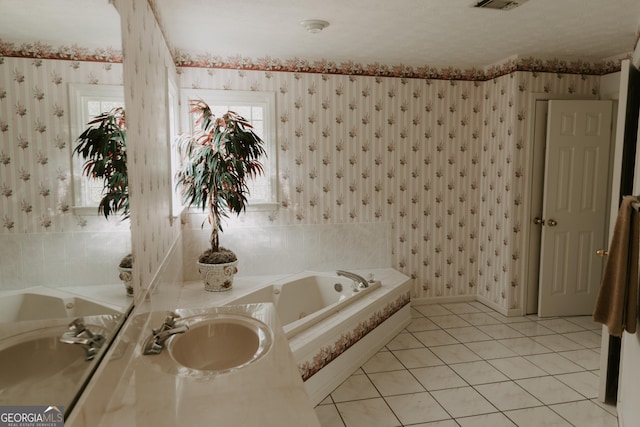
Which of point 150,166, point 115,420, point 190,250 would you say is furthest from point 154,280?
point 190,250

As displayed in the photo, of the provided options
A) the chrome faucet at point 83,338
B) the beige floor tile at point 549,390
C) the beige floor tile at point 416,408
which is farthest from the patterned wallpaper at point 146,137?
the beige floor tile at point 549,390

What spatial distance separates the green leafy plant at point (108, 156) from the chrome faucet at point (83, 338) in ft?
1.08

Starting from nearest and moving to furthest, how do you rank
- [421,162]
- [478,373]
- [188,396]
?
[188,396]
[478,373]
[421,162]

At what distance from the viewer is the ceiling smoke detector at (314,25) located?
3.06 metres

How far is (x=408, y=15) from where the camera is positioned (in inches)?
118

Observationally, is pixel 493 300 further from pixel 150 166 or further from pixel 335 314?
pixel 150 166

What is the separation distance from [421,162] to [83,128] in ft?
12.8

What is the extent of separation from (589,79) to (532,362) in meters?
2.77

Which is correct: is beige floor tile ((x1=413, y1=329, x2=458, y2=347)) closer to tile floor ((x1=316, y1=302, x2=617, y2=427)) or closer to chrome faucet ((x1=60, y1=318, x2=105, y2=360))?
tile floor ((x1=316, y1=302, x2=617, y2=427))

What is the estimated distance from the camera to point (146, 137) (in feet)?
7.00

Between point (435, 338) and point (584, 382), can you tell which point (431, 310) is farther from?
point (584, 382)

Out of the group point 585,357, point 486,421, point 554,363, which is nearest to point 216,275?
point 486,421

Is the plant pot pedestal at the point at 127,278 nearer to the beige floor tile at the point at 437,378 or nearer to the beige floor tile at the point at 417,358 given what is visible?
the beige floor tile at the point at 437,378

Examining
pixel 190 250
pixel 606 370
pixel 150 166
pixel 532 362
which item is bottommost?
pixel 532 362
